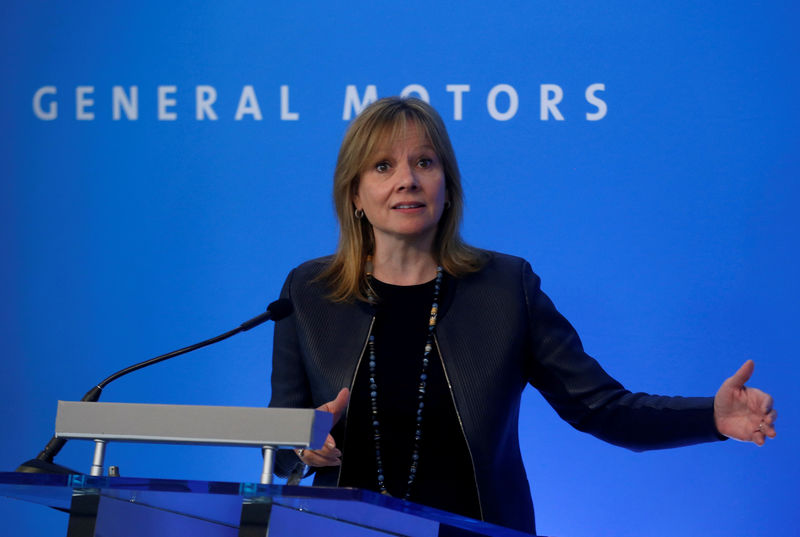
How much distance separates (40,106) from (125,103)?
29 centimetres

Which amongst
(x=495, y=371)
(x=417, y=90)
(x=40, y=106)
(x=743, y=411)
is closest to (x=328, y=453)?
(x=495, y=371)

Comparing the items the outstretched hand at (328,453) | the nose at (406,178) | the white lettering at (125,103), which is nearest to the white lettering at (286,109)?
the white lettering at (125,103)

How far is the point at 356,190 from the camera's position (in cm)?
217

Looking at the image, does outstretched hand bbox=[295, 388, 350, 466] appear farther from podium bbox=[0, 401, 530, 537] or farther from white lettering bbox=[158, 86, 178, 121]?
white lettering bbox=[158, 86, 178, 121]

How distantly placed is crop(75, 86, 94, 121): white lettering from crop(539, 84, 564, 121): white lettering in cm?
143

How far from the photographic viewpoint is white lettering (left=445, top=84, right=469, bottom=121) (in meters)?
2.88

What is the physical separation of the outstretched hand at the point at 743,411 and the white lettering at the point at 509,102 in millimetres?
1355

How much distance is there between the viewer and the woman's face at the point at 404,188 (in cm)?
201

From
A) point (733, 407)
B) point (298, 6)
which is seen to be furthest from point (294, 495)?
point (298, 6)

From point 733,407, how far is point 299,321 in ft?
3.05

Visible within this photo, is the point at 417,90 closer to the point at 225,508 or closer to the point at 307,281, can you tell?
the point at 307,281

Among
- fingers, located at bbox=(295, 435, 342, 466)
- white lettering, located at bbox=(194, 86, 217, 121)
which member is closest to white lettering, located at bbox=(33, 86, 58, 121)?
white lettering, located at bbox=(194, 86, 217, 121)

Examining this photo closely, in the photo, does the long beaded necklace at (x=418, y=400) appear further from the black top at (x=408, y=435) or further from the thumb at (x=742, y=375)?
the thumb at (x=742, y=375)

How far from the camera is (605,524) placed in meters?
2.83
